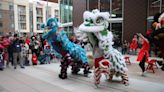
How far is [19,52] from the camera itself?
10992 mm

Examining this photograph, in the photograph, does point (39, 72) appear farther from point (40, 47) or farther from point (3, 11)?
point (3, 11)

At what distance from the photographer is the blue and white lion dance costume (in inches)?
338

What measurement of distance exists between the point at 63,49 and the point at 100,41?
83.3 inches

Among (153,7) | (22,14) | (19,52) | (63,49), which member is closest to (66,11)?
(153,7)

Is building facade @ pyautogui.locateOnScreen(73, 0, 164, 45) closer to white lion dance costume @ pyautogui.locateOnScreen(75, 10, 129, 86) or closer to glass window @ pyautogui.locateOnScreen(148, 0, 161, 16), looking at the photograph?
glass window @ pyautogui.locateOnScreen(148, 0, 161, 16)

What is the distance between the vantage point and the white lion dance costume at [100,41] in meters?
7.07

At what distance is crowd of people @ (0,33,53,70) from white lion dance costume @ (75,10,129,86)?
4.57 metres

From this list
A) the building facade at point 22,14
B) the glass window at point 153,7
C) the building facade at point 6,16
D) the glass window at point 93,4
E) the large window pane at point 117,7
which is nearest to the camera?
the glass window at point 153,7

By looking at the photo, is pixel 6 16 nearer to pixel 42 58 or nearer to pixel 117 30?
pixel 117 30

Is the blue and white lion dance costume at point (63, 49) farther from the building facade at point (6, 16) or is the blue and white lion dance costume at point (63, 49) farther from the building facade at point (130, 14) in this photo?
the building facade at point (6, 16)

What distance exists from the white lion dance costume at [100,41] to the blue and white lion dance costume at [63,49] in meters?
1.34

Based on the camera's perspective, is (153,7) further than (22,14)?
No

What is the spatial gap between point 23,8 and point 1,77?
162 ft

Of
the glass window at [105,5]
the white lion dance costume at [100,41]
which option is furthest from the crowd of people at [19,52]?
the glass window at [105,5]
